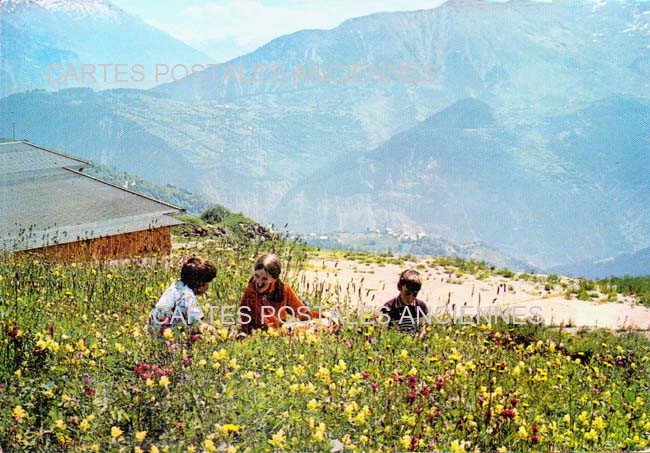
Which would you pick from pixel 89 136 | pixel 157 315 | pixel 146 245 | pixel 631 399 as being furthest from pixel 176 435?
pixel 89 136

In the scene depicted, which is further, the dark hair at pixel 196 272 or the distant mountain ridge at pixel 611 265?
the distant mountain ridge at pixel 611 265

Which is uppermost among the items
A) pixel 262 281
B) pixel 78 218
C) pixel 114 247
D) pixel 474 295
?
pixel 78 218

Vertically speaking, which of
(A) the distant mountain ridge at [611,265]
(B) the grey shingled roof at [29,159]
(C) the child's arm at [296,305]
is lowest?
(A) the distant mountain ridge at [611,265]

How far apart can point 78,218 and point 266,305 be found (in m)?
3.30

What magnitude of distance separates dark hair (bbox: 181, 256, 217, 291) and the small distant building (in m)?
2.80

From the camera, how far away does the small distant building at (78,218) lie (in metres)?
7.89

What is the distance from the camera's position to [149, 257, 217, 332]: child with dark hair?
5.29 metres

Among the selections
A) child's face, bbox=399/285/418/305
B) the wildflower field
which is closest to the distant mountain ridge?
child's face, bbox=399/285/418/305

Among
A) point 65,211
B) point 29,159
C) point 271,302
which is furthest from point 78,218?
point 271,302

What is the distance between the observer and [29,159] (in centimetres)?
940

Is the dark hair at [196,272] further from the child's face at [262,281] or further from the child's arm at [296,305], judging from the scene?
the child's arm at [296,305]

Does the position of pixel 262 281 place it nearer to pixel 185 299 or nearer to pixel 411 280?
pixel 185 299

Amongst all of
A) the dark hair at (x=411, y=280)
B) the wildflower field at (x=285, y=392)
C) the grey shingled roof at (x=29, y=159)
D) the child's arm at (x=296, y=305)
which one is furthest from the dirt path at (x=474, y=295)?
the grey shingled roof at (x=29, y=159)

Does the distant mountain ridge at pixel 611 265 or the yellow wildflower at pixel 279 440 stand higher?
the yellow wildflower at pixel 279 440
